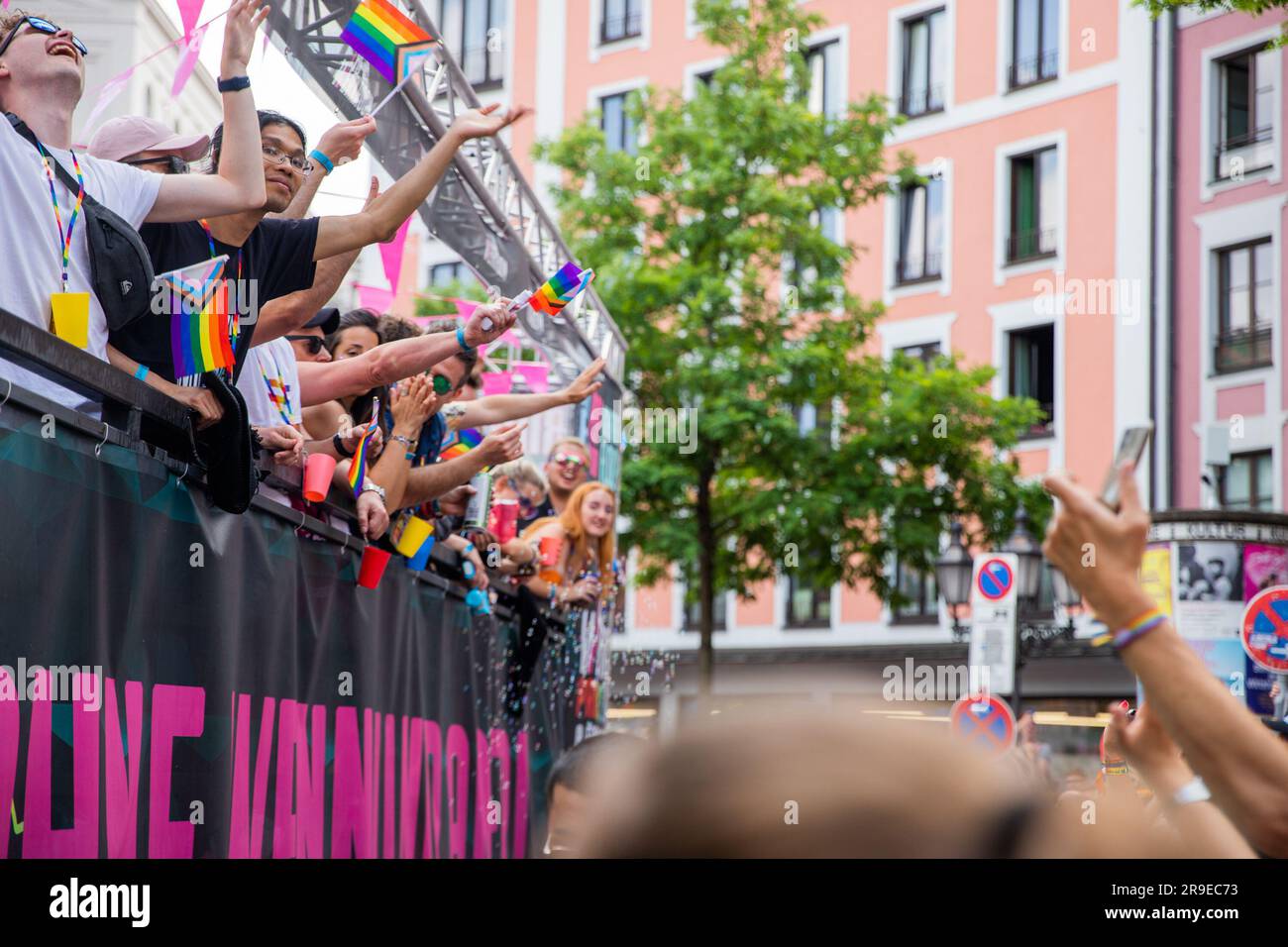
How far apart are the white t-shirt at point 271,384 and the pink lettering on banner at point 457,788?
5.17 feet

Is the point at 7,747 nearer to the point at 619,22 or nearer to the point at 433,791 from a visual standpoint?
the point at 433,791

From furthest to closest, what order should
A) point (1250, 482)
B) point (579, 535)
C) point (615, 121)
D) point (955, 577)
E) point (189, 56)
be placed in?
point (615, 121), point (1250, 482), point (955, 577), point (579, 535), point (189, 56)

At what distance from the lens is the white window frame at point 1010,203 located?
26.4 meters

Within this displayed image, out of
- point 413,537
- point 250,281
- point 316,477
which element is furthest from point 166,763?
point 413,537

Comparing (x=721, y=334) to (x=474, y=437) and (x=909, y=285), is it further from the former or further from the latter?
(x=474, y=437)

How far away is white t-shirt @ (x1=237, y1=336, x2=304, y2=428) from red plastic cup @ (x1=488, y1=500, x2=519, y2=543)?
241cm

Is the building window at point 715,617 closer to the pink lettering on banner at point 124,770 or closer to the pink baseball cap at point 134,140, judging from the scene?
the pink baseball cap at point 134,140

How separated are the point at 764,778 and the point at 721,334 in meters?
18.1

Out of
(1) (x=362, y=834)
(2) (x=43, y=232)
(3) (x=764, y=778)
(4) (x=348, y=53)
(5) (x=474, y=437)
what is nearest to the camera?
Answer: (3) (x=764, y=778)

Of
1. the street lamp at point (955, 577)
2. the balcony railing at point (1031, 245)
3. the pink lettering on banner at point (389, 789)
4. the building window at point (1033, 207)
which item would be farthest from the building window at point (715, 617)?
the pink lettering on banner at point (389, 789)

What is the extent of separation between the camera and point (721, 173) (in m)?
19.1

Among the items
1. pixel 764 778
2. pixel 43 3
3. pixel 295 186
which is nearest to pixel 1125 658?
pixel 764 778

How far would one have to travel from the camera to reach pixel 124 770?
11.0ft

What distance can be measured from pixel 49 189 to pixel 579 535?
5195 mm
